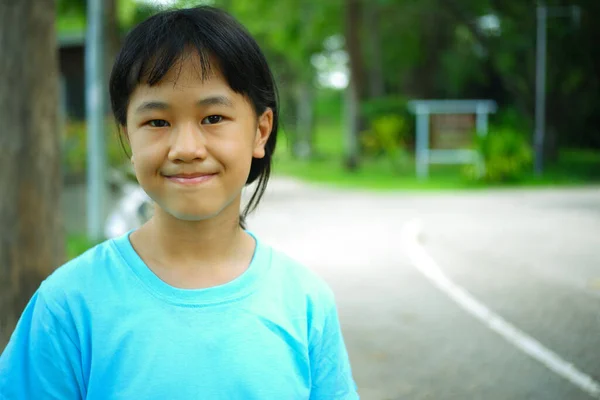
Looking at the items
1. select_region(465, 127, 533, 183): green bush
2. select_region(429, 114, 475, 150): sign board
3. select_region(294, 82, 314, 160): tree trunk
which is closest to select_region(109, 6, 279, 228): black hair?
select_region(465, 127, 533, 183): green bush

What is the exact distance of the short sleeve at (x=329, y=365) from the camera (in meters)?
1.96

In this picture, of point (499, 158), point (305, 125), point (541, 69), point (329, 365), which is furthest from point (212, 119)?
point (305, 125)

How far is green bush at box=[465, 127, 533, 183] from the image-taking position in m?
25.8

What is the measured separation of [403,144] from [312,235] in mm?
21001

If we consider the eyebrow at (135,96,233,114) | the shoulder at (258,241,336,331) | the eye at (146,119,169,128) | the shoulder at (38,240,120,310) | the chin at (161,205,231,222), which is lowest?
the shoulder at (258,241,336,331)

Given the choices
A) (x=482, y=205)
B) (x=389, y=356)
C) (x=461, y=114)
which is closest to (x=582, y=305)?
(x=389, y=356)

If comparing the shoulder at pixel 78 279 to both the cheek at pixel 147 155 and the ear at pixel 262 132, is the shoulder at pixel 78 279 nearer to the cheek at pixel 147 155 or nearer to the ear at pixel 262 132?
the cheek at pixel 147 155

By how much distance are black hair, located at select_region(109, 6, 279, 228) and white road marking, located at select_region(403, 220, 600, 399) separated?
157 inches

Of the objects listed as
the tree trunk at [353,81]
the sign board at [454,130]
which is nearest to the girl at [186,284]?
the sign board at [454,130]

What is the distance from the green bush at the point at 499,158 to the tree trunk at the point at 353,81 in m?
7.06

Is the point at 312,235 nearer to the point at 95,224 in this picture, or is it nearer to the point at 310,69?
the point at 95,224

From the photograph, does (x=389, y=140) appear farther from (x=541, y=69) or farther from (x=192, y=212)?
(x=192, y=212)

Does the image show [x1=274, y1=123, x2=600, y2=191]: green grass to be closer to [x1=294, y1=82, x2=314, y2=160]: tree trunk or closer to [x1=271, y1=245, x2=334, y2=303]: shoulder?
[x1=294, y1=82, x2=314, y2=160]: tree trunk

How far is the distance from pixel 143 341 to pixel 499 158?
24.9 m
